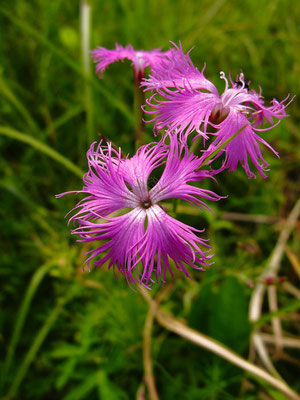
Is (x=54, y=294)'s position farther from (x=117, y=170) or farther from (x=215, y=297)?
(x=117, y=170)

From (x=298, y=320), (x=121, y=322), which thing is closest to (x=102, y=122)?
(x=121, y=322)

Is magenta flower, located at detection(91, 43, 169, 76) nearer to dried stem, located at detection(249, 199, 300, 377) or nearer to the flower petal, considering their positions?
the flower petal

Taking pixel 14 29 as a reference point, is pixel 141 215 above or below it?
below

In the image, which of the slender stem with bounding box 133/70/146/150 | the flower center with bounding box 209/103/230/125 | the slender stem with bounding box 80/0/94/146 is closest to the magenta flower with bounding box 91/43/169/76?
the slender stem with bounding box 133/70/146/150

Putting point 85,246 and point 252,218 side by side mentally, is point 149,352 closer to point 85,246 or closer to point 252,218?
point 85,246

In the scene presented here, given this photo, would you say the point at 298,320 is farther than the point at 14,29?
No

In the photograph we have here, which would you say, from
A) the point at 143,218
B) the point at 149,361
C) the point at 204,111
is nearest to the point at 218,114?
the point at 204,111
